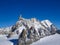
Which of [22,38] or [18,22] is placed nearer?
[22,38]

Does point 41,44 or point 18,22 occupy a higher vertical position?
point 18,22

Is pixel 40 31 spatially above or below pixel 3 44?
above

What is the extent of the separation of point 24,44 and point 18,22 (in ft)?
70.2

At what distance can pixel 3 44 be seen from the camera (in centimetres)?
2241

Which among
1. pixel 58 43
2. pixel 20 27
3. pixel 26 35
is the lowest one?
pixel 58 43

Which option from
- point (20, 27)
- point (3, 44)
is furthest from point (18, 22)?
point (3, 44)

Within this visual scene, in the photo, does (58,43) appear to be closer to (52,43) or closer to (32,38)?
(52,43)

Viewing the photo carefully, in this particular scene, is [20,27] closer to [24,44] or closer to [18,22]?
[18,22]

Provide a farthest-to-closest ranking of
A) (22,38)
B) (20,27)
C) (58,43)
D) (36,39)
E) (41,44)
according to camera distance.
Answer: (20,27), (22,38), (36,39), (41,44), (58,43)

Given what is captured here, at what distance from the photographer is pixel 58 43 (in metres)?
16.0

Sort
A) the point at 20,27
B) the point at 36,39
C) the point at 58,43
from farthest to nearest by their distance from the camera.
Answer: the point at 20,27 → the point at 36,39 → the point at 58,43

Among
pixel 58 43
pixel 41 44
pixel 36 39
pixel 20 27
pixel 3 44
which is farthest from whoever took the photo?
pixel 20 27

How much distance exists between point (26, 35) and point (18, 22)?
20.1 m

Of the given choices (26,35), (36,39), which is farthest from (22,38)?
(36,39)
